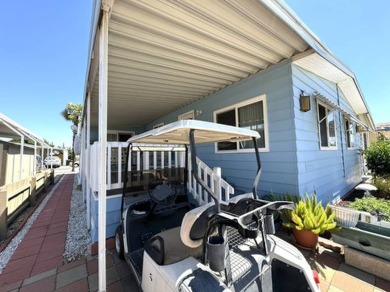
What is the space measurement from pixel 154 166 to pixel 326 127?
4633mm

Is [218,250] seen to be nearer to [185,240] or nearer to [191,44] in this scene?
[185,240]

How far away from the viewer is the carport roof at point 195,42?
2.10 metres

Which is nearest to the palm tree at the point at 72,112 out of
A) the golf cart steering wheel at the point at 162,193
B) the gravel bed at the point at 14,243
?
the gravel bed at the point at 14,243

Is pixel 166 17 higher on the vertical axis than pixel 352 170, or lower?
higher

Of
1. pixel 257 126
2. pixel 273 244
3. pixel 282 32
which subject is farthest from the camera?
pixel 257 126

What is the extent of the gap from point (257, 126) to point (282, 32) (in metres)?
1.94

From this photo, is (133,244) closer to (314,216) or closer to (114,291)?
(114,291)

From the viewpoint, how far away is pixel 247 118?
4293 mm

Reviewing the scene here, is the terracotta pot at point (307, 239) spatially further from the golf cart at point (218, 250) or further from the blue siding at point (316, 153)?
the golf cart at point (218, 250)

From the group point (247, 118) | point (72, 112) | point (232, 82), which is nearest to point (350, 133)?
point (247, 118)

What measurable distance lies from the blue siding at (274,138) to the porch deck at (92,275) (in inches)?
49.8

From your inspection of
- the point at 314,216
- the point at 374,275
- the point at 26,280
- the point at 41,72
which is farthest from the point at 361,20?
the point at 41,72

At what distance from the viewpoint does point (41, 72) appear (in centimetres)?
942

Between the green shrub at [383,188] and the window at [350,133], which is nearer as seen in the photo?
the green shrub at [383,188]
